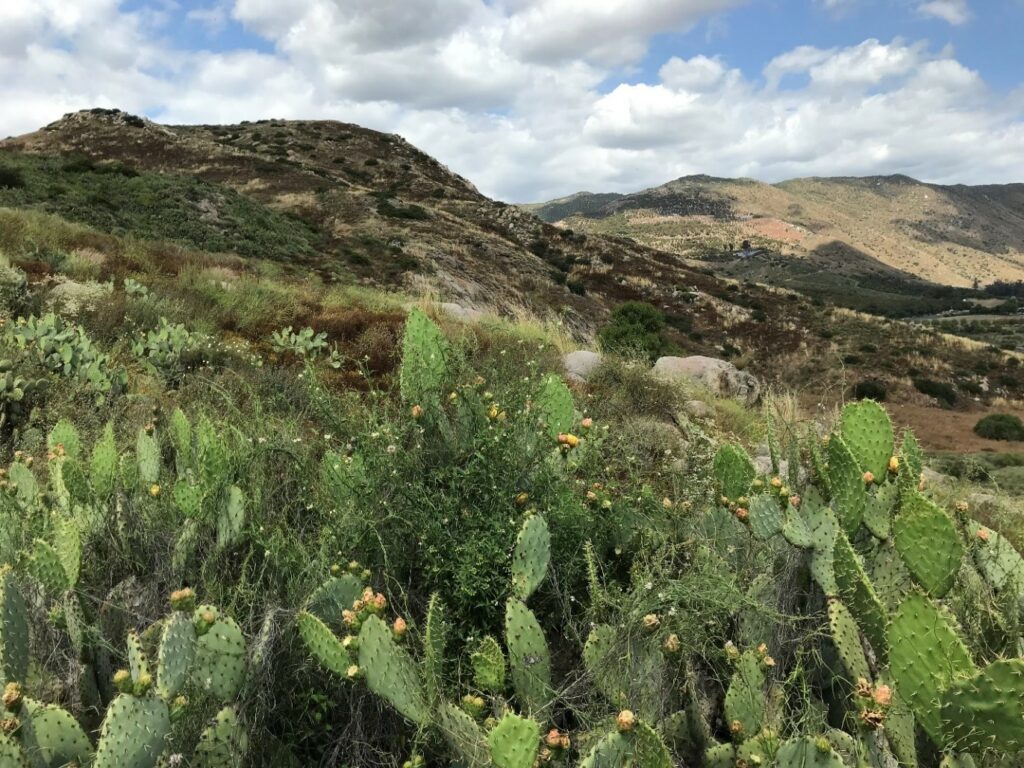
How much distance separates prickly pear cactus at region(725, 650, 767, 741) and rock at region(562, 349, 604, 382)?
20.8 feet

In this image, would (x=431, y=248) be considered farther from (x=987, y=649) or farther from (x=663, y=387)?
(x=987, y=649)

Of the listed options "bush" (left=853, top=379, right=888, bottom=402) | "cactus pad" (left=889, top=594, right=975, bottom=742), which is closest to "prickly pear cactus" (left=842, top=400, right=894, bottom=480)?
"cactus pad" (left=889, top=594, right=975, bottom=742)

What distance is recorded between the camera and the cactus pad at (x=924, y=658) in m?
1.83

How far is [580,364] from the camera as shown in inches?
367

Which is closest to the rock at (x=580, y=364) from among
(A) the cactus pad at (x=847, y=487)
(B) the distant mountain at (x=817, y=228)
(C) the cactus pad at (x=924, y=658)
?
(A) the cactus pad at (x=847, y=487)

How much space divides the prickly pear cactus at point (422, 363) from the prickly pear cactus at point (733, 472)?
148cm

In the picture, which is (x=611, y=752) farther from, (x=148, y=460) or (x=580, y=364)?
(x=580, y=364)

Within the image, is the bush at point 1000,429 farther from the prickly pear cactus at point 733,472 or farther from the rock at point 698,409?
the prickly pear cactus at point 733,472

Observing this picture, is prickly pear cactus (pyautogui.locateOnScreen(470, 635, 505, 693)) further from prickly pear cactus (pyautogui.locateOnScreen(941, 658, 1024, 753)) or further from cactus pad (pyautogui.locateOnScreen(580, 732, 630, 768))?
prickly pear cactus (pyautogui.locateOnScreen(941, 658, 1024, 753))

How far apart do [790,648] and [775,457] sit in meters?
1.11

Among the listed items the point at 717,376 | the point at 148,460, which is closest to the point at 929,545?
the point at 148,460

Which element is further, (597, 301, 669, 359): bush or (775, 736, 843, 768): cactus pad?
(597, 301, 669, 359): bush

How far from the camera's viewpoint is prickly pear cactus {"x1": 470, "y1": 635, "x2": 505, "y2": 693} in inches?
82.8

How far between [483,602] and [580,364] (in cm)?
704
